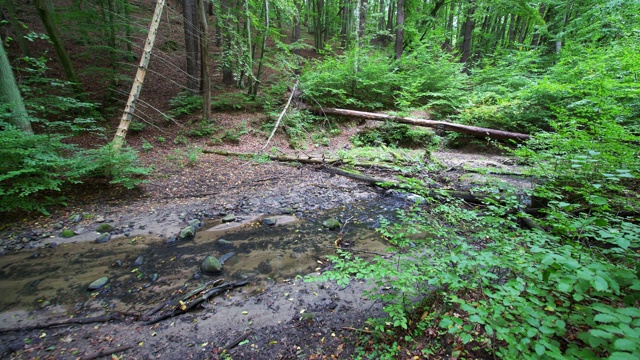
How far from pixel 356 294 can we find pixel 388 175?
191 inches

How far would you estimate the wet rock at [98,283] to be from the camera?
380cm

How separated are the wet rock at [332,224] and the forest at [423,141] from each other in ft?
2.92

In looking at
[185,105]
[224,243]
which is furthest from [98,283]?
[185,105]

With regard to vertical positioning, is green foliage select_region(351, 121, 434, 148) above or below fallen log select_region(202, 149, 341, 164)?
above

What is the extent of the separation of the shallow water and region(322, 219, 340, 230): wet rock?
0.38 ft

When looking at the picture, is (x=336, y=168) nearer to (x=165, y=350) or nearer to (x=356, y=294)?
(x=356, y=294)

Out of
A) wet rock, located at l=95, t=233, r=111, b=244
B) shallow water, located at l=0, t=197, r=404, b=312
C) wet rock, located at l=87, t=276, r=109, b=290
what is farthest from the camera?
wet rock, located at l=95, t=233, r=111, b=244

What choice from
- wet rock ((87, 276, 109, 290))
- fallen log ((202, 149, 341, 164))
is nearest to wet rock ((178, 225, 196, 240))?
wet rock ((87, 276, 109, 290))

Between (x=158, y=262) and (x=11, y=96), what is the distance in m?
5.15

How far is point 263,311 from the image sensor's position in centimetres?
339

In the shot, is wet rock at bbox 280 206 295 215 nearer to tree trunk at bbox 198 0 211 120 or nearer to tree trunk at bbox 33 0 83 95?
tree trunk at bbox 198 0 211 120

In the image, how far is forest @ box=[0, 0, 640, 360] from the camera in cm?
193

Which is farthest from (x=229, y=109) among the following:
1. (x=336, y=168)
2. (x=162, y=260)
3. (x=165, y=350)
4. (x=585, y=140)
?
(x=585, y=140)

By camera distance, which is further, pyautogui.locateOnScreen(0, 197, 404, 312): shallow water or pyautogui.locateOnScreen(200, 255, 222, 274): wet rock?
pyautogui.locateOnScreen(200, 255, 222, 274): wet rock
